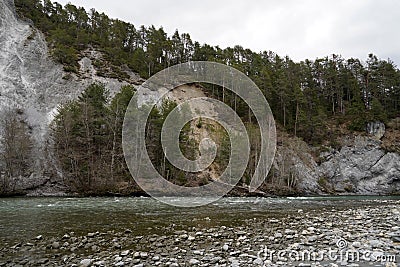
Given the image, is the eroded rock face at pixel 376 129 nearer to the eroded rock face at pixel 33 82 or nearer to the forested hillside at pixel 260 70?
the forested hillside at pixel 260 70

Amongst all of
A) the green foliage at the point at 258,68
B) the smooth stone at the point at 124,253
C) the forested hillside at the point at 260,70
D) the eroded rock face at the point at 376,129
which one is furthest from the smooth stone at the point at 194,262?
the eroded rock face at the point at 376,129

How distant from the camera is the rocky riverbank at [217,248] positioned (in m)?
6.74

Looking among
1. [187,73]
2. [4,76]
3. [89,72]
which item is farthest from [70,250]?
[187,73]

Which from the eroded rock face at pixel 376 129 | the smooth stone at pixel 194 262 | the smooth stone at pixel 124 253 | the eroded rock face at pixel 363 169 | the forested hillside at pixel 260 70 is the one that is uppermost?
the forested hillside at pixel 260 70

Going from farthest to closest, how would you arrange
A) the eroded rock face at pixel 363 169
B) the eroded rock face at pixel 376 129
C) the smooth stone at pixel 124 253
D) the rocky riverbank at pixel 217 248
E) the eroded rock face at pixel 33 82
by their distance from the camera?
the eroded rock face at pixel 376 129
the eroded rock face at pixel 363 169
the eroded rock face at pixel 33 82
the smooth stone at pixel 124 253
the rocky riverbank at pixel 217 248

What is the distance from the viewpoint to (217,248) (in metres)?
7.93

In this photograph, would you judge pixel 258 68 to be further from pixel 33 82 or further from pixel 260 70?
pixel 33 82

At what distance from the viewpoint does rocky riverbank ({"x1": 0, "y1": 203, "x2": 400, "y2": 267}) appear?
6.74m

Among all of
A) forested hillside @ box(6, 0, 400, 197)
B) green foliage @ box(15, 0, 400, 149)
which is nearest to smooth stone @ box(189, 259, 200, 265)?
forested hillside @ box(6, 0, 400, 197)

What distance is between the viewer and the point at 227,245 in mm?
8141

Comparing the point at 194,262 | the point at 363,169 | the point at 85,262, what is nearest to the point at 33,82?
the point at 85,262

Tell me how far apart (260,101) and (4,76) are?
125 ft

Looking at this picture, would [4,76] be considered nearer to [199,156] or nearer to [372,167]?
[199,156]

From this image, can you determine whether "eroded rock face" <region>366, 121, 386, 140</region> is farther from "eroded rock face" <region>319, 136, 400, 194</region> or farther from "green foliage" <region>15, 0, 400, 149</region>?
"eroded rock face" <region>319, 136, 400, 194</region>
